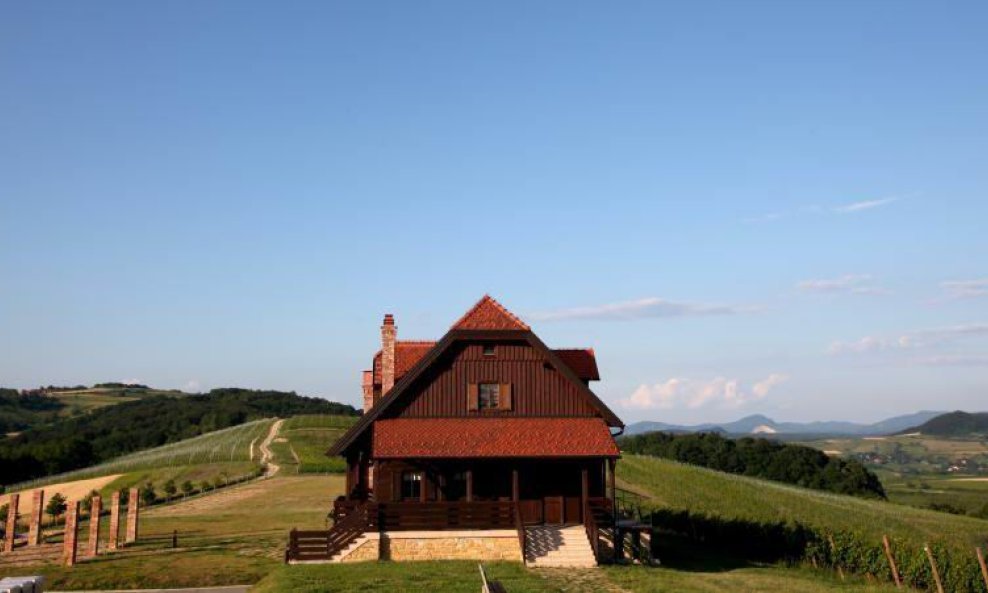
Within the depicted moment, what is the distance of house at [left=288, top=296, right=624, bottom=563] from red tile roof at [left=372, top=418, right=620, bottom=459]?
40 mm

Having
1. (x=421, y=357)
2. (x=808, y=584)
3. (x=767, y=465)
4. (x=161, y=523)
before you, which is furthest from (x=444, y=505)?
(x=767, y=465)

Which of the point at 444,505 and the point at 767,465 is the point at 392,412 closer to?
the point at 444,505

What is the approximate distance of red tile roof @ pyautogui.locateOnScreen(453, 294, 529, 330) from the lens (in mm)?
32500

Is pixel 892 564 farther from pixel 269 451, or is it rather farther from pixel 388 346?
pixel 269 451

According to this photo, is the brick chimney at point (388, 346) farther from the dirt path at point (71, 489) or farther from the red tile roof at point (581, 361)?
the dirt path at point (71, 489)

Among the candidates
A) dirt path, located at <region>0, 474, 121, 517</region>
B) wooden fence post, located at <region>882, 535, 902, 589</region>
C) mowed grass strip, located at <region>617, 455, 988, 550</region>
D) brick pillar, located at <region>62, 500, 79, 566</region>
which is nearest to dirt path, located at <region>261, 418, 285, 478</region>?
dirt path, located at <region>0, 474, 121, 517</region>

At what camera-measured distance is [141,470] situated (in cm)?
7950

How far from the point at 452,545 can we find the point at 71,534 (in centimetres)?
1433

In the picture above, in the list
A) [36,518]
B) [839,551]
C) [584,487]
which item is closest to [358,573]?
[584,487]

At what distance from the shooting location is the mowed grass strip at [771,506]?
152ft

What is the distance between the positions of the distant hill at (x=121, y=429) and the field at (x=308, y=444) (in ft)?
97.9

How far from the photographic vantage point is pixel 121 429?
151 metres

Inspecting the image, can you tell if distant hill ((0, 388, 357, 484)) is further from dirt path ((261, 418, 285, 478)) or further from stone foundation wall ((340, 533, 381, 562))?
stone foundation wall ((340, 533, 381, 562))

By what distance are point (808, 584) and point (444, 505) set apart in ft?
39.4
